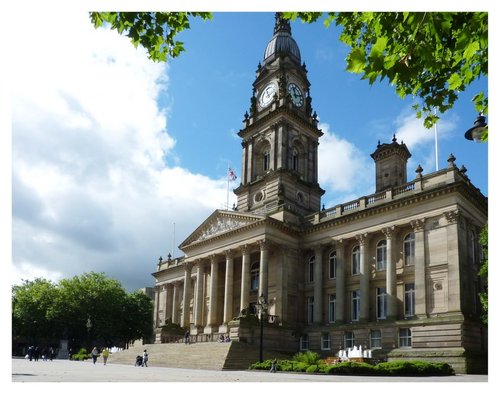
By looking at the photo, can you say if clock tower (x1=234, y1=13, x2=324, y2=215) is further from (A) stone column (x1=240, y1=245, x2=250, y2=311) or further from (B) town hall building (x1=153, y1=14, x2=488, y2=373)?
(A) stone column (x1=240, y1=245, x2=250, y2=311)

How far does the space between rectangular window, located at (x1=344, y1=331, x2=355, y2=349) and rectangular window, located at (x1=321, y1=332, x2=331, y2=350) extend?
1.67 meters

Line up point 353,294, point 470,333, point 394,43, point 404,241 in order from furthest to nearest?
point 353,294 → point 404,241 → point 470,333 → point 394,43

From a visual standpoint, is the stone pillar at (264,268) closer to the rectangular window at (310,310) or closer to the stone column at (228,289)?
the stone column at (228,289)

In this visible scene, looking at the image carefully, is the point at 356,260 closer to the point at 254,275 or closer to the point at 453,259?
the point at 453,259

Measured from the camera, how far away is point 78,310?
185ft

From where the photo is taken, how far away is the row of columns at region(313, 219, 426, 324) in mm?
34003

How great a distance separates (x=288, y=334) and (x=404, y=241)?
11.7 meters

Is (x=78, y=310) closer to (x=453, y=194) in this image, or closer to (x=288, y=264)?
(x=288, y=264)

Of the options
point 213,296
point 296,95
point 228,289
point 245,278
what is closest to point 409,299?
point 245,278

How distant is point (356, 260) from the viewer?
131ft

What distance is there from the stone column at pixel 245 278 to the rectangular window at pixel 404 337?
501 inches

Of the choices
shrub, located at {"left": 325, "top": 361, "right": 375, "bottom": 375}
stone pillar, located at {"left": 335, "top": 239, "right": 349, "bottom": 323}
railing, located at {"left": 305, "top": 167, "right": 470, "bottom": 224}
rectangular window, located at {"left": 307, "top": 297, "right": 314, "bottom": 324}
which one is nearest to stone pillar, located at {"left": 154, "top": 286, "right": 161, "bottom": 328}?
rectangular window, located at {"left": 307, "top": 297, "right": 314, "bottom": 324}

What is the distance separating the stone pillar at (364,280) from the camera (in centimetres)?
3703
